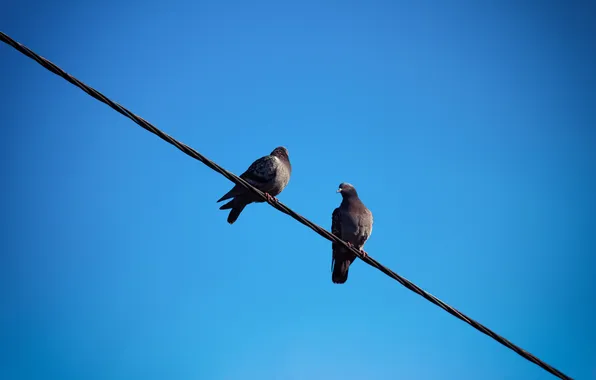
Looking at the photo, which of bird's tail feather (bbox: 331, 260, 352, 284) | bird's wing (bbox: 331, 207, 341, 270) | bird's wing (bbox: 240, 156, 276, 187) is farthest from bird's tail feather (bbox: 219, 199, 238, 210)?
bird's tail feather (bbox: 331, 260, 352, 284)

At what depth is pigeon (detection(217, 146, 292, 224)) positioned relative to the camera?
839 cm

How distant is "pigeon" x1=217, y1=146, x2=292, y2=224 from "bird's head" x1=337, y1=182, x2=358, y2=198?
0.93m

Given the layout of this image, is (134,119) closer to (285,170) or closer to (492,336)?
(492,336)

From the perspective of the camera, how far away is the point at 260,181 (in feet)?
27.5

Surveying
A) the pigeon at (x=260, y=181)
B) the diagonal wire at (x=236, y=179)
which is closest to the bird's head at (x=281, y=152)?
the pigeon at (x=260, y=181)

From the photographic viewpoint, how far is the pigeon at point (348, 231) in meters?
8.34

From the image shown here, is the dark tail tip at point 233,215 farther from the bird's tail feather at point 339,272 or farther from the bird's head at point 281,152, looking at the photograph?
the bird's tail feather at point 339,272

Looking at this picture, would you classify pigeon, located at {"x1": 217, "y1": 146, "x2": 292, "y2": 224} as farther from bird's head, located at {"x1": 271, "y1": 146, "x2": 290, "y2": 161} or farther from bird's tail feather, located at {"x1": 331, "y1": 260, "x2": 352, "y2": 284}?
bird's tail feather, located at {"x1": 331, "y1": 260, "x2": 352, "y2": 284}

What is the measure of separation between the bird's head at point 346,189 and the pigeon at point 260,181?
3.06ft

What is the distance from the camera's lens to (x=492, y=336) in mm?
3803

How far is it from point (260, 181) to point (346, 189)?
1582mm

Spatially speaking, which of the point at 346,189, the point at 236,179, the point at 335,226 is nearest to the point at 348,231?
the point at 335,226

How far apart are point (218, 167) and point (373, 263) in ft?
4.85

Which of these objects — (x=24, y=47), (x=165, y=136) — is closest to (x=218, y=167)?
(x=165, y=136)
